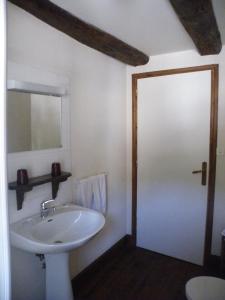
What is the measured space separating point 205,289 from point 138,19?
1964 mm

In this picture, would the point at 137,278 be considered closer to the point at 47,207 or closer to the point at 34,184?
the point at 47,207

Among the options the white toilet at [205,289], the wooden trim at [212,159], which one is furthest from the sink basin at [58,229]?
the wooden trim at [212,159]

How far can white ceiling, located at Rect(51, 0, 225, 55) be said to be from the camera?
1517 millimetres

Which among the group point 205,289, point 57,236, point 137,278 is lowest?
point 137,278

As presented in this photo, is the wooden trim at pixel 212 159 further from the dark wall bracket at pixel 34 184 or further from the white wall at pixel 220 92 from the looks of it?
the dark wall bracket at pixel 34 184

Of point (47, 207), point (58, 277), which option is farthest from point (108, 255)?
point (47, 207)

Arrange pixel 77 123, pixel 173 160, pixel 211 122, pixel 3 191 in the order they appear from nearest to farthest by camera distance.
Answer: pixel 3 191, pixel 77 123, pixel 211 122, pixel 173 160

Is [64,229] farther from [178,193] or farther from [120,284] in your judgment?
[178,193]

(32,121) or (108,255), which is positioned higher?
(32,121)

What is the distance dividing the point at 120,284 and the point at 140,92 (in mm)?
1990

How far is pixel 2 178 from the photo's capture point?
679 mm

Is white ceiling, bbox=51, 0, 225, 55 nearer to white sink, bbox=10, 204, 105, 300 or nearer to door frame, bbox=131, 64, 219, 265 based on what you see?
door frame, bbox=131, 64, 219, 265

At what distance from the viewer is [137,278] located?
2316 millimetres

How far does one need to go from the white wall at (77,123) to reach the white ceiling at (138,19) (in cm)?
31
